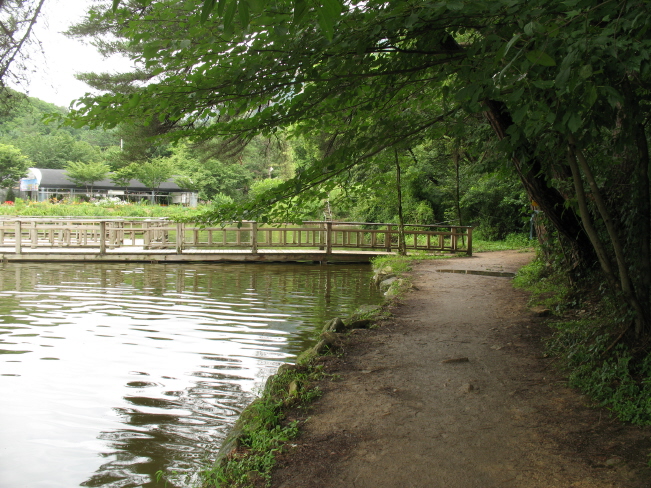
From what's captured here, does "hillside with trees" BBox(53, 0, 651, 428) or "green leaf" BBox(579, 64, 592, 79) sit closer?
"green leaf" BBox(579, 64, 592, 79)

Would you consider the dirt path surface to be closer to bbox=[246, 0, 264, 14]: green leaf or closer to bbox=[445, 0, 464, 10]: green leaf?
bbox=[246, 0, 264, 14]: green leaf

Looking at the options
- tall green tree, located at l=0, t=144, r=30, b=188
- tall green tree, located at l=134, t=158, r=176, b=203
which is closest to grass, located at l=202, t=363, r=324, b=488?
tall green tree, located at l=134, t=158, r=176, b=203

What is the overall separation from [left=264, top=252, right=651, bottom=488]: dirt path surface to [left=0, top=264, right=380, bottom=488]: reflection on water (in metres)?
1.12

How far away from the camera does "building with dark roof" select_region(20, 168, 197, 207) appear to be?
46.1m

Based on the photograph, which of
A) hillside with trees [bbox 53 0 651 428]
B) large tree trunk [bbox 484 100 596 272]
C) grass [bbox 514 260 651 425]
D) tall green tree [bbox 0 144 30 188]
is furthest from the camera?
tall green tree [bbox 0 144 30 188]

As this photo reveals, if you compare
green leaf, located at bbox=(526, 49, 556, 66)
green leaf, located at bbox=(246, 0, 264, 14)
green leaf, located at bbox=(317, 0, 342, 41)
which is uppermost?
green leaf, located at bbox=(526, 49, 556, 66)

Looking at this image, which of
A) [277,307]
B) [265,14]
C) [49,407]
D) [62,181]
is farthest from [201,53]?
[62,181]

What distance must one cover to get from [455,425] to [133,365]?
435 centimetres

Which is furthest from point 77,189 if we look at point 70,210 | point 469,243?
point 469,243

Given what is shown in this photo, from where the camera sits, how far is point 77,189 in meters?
47.4

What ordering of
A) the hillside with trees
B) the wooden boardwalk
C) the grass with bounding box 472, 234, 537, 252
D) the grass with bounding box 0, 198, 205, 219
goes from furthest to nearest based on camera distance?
the grass with bounding box 0, 198, 205, 219
the grass with bounding box 472, 234, 537, 252
the wooden boardwalk
the hillside with trees

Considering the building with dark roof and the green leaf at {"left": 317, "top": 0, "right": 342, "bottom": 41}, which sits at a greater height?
the building with dark roof

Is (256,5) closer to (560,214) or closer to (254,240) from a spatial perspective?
(560,214)

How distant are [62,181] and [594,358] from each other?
50320 millimetres
